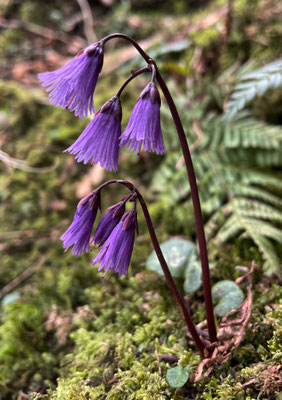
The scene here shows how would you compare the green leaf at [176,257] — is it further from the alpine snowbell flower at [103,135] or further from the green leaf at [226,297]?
the alpine snowbell flower at [103,135]

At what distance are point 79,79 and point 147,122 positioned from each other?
1.01 feet

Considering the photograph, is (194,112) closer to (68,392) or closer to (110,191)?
(110,191)

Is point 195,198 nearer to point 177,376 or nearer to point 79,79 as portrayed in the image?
point 79,79

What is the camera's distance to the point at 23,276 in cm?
306

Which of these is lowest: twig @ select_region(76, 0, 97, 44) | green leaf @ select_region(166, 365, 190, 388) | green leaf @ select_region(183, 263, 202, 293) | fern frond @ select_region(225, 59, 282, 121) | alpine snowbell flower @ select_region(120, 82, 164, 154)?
green leaf @ select_region(166, 365, 190, 388)

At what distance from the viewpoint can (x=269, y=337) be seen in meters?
1.93

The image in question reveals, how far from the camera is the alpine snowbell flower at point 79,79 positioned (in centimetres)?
147

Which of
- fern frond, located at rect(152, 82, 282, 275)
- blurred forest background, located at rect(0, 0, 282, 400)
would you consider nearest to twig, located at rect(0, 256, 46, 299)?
blurred forest background, located at rect(0, 0, 282, 400)

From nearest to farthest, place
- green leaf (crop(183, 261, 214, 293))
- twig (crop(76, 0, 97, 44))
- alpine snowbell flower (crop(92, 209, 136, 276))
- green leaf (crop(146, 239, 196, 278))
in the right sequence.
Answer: alpine snowbell flower (crop(92, 209, 136, 276)), green leaf (crop(183, 261, 214, 293)), green leaf (crop(146, 239, 196, 278)), twig (crop(76, 0, 97, 44))

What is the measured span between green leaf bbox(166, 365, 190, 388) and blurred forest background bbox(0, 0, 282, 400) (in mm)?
49

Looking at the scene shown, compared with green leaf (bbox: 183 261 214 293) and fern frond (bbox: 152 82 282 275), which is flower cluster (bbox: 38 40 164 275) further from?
fern frond (bbox: 152 82 282 275)

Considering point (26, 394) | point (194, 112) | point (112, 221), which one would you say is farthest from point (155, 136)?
point (194, 112)

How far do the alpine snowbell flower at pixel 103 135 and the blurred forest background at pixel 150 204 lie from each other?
3.54 ft

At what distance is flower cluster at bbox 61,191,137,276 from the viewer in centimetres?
163
